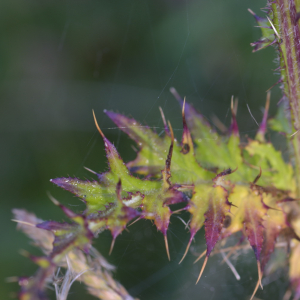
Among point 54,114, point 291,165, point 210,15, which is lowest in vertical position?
point 54,114

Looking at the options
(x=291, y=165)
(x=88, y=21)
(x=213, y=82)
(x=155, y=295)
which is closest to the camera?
(x=291, y=165)

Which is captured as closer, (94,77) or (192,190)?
(192,190)

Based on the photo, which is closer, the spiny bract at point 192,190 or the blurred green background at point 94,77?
the spiny bract at point 192,190

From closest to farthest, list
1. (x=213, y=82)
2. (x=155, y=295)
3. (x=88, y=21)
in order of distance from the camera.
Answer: (x=155, y=295)
(x=213, y=82)
(x=88, y=21)

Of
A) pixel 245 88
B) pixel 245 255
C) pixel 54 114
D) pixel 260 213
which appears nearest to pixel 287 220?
pixel 260 213

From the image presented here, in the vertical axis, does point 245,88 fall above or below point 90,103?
above

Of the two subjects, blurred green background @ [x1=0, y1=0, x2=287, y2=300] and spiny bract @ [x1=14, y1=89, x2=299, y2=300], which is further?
blurred green background @ [x1=0, y1=0, x2=287, y2=300]

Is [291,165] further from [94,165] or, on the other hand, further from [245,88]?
[94,165]

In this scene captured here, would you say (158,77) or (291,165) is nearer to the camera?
(291,165)
